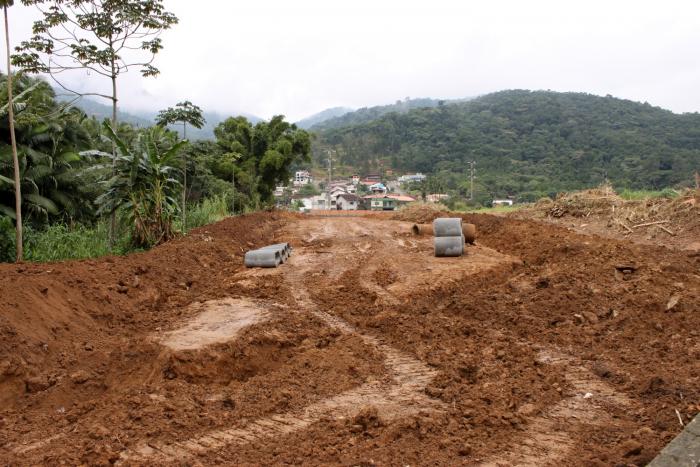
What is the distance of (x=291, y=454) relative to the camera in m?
3.33

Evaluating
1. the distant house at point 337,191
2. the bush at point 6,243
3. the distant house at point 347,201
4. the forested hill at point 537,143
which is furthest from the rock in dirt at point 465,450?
the distant house at point 337,191

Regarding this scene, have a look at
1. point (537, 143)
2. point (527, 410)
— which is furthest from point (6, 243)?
point (537, 143)

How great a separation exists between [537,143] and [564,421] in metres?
60.4

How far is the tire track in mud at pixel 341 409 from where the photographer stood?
3.44 metres

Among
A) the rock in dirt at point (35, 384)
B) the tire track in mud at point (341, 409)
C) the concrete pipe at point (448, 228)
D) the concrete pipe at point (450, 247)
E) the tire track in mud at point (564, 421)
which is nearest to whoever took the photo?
the tire track in mud at point (564, 421)

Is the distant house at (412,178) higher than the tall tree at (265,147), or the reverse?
the tall tree at (265,147)

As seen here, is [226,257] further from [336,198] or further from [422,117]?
[422,117]

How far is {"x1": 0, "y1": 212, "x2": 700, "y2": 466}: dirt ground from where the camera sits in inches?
136

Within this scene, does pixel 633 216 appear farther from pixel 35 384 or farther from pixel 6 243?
pixel 6 243

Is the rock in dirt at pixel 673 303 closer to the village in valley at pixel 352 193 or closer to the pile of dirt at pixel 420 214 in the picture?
the pile of dirt at pixel 420 214

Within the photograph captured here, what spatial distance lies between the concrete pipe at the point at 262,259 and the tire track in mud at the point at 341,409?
440 centimetres

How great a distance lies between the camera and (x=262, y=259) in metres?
9.55

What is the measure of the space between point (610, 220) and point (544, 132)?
55252 mm

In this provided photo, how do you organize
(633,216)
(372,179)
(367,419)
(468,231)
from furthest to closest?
(372,179) < (633,216) < (468,231) < (367,419)
